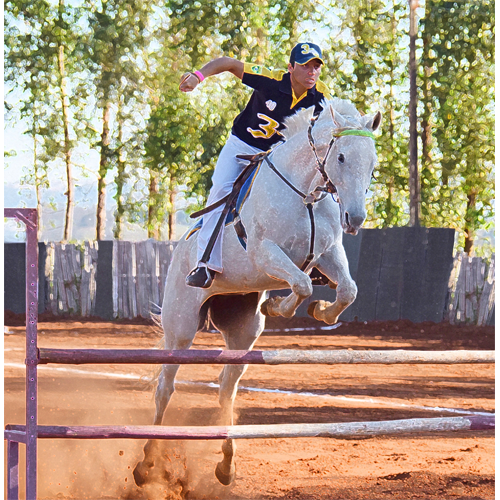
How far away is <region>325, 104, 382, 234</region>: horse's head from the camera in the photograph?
11.7 feet

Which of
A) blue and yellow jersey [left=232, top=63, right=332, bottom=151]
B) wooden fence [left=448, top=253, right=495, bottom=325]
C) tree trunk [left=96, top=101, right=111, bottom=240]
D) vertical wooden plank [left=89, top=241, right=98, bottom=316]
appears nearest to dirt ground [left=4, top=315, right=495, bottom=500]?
blue and yellow jersey [left=232, top=63, right=332, bottom=151]

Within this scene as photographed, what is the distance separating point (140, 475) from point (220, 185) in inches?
77.9

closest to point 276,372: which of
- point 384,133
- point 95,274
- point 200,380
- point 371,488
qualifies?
point 200,380

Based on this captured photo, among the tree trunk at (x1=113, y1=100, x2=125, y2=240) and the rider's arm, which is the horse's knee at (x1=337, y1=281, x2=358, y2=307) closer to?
the rider's arm

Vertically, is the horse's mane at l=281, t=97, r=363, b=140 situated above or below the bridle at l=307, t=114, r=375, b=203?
above

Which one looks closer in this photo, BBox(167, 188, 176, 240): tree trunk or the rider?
the rider

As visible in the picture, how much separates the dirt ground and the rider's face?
2414mm

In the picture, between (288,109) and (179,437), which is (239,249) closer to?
(288,109)

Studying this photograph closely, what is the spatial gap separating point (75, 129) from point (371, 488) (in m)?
20.9

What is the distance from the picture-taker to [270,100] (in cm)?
444

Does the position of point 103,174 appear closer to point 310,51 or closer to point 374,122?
point 310,51

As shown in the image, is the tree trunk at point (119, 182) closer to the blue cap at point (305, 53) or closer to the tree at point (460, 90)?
the tree at point (460, 90)

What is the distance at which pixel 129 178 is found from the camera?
909 inches

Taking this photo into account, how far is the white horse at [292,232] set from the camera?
12.1ft
